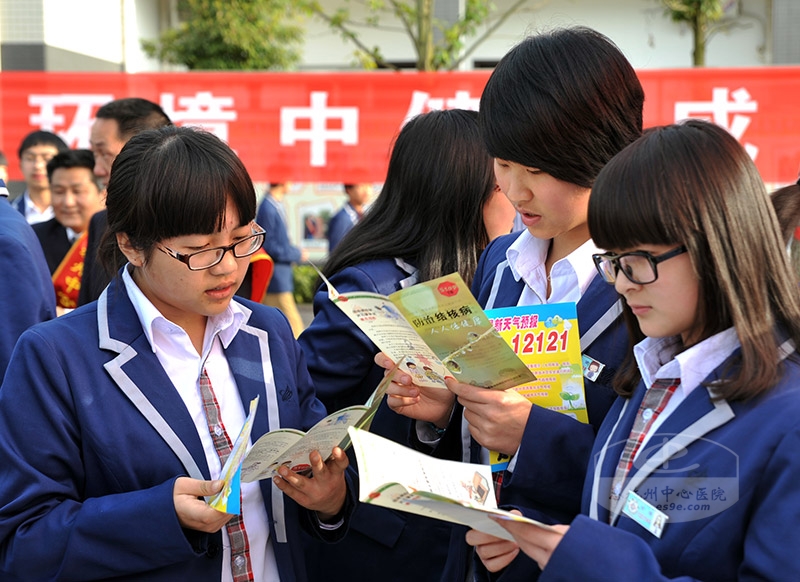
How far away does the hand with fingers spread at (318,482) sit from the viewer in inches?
74.5

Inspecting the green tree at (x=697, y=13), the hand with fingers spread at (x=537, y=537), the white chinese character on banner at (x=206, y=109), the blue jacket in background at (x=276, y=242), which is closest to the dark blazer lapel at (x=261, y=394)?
the hand with fingers spread at (x=537, y=537)

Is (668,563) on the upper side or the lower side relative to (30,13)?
lower

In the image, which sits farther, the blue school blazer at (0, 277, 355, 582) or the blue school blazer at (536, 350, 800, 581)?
the blue school blazer at (0, 277, 355, 582)

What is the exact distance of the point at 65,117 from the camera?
288 inches

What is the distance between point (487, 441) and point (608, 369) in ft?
0.94

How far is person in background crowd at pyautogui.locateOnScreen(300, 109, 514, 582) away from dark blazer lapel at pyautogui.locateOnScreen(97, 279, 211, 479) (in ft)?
2.14

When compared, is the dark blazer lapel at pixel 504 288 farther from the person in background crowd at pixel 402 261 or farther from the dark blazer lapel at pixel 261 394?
the dark blazer lapel at pixel 261 394

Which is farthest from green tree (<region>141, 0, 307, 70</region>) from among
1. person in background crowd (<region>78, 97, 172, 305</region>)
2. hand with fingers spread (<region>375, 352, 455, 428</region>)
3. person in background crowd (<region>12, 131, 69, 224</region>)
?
hand with fingers spread (<region>375, 352, 455, 428</region>)

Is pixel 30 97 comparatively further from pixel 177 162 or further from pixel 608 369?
pixel 608 369

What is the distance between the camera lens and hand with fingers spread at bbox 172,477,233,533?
1.72 m

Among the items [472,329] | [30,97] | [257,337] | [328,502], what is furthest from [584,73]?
[30,97]

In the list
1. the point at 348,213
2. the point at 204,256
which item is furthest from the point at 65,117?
the point at 204,256

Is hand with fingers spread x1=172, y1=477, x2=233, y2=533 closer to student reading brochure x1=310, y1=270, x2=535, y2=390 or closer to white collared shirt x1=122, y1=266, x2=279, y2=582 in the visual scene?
white collared shirt x1=122, y1=266, x2=279, y2=582

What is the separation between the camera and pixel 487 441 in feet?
6.01
